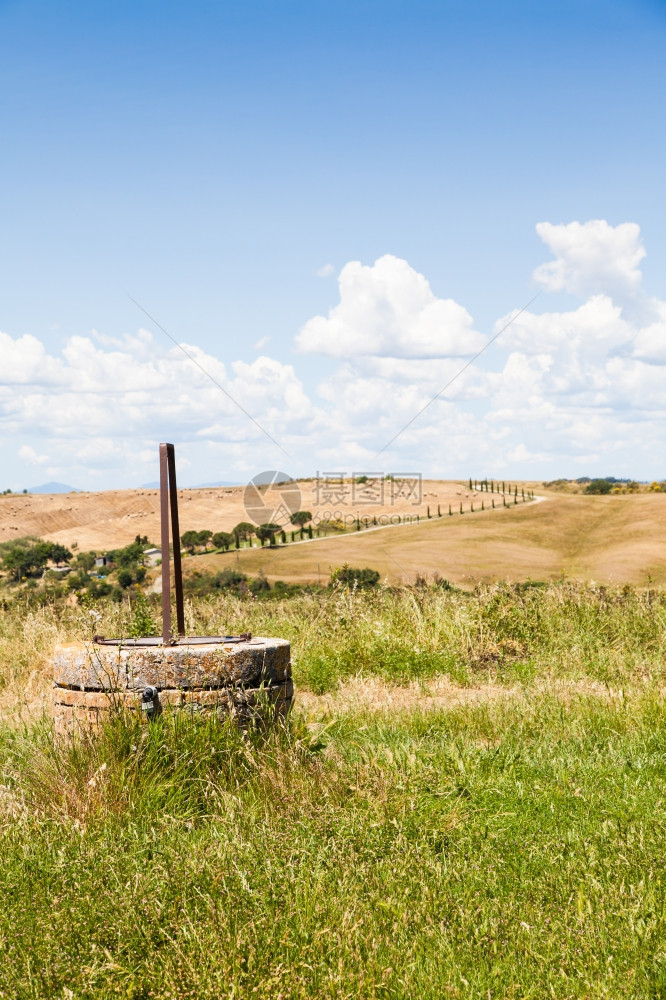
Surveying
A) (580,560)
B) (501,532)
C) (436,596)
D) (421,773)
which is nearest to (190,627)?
(436,596)

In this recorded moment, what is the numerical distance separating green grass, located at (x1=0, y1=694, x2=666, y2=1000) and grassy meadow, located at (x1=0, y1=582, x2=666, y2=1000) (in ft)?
0.03

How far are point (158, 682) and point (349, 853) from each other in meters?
1.72

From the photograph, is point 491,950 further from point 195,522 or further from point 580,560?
point 195,522

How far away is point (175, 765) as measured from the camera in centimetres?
416

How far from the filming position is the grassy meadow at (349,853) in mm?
2549

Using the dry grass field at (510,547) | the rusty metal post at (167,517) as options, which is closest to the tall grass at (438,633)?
the rusty metal post at (167,517)

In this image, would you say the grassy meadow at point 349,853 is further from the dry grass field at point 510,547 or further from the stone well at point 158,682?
the dry grass field at point 510,547

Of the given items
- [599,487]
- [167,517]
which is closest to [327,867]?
[167,517]

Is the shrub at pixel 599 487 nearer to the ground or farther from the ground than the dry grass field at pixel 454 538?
farther from the ground

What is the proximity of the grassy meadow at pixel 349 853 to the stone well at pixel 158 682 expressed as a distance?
171 millimetres

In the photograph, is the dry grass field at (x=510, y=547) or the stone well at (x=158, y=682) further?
the dry grass field at (x=510, y=547)

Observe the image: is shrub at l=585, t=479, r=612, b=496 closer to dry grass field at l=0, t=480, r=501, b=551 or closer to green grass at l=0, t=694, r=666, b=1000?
dry grass field at l=0, t=480, r=501, b=551

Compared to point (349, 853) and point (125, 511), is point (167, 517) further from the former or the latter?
point (125, 511)

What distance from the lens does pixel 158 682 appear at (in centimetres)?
460
